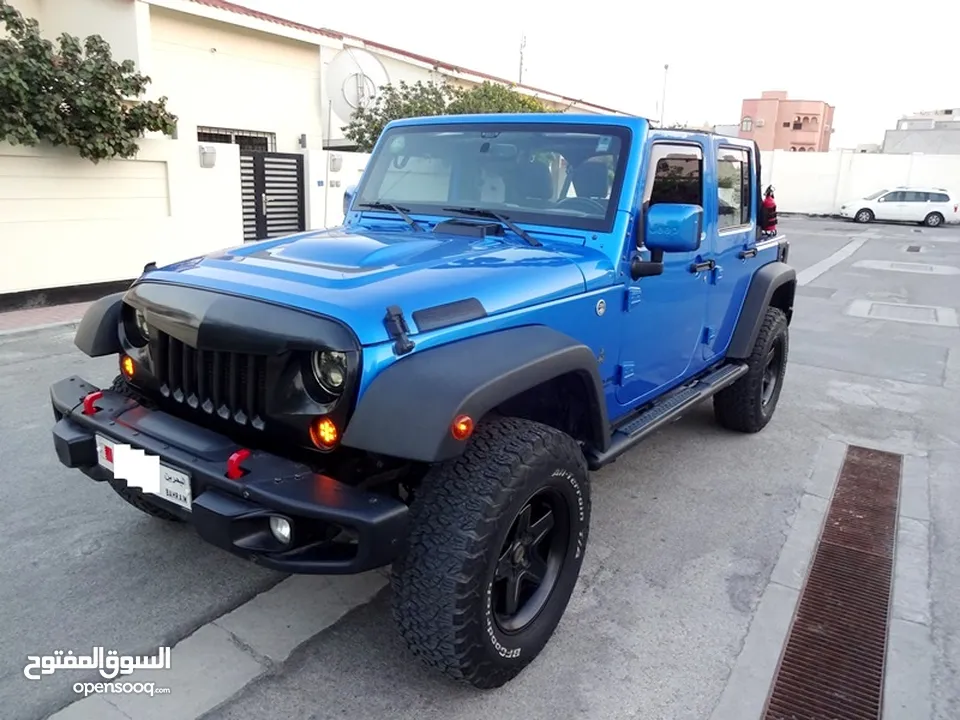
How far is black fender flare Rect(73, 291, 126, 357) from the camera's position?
2941 mm

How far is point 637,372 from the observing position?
3477mm

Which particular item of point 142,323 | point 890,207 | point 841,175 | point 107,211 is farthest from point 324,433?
point 841,175

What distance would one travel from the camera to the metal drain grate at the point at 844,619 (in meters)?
2.59

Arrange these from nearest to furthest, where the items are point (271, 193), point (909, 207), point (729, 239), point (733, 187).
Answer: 1. point (729, 239)
2. point (733, 187)
3. point (271, 193)
4. point (909, 207)

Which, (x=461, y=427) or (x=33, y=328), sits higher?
(x=461, y=427)

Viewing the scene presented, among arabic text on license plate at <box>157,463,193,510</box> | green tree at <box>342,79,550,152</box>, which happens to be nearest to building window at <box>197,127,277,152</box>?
green tree at <box>342,79,550,152</box>

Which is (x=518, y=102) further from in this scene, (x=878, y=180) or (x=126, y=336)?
(x=878, y=180)

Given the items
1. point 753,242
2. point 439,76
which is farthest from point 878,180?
point 753,242

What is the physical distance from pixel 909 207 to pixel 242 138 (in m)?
25.9

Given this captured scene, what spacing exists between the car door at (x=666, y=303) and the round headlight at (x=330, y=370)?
1.49m

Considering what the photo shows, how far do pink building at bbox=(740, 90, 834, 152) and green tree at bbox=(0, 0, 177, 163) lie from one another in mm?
55722

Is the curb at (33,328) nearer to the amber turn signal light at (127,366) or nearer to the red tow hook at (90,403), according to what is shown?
the amber turn signal light at (127,366)

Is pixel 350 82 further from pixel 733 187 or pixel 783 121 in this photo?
pixel 783 121

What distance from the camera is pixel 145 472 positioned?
2.48 m
